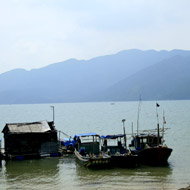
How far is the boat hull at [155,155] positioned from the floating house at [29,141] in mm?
11073

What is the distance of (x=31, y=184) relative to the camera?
25891 mm

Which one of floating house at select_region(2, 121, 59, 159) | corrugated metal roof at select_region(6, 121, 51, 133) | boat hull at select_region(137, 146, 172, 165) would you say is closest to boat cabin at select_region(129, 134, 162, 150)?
boat hull at select_region(137, 146, 172, 165)

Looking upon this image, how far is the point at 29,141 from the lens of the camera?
36062mm

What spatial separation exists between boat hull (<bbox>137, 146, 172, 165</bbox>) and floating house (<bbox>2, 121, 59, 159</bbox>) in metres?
11.1

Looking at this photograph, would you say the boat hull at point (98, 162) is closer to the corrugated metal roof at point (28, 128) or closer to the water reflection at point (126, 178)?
the water reflection at point (126, 178)

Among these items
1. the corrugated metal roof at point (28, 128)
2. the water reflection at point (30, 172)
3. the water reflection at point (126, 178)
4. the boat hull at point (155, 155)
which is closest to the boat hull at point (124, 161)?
the water reflection at point (126, 178)

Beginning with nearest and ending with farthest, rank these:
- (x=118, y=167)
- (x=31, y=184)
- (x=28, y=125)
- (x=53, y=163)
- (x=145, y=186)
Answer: (x=145, y=186)
(x=31, y=184)
(x=118, y=167)
(x=53, y=163)
(x=28, y=125)

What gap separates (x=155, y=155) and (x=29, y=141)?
14.3 meters

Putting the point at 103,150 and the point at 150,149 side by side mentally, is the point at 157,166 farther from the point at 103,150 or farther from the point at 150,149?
the point at 103,150

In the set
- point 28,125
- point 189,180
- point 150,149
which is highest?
point 28,125

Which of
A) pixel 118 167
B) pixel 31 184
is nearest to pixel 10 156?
pixel 31 184

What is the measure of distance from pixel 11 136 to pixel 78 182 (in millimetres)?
12317

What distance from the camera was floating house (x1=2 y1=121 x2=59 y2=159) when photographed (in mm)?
35594

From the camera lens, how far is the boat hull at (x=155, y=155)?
31484 millimetres
